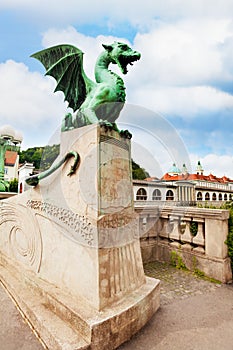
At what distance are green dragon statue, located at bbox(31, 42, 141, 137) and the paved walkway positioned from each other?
2659 millimetres

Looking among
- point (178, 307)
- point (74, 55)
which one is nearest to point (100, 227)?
point (178, 307)

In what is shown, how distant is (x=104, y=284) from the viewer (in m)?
2.58

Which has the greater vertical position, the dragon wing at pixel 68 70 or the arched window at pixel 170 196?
the dragon wing at pixel 68 70

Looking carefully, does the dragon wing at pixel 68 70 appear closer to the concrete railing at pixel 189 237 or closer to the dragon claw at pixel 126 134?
the dragon claw at pixel 126 134

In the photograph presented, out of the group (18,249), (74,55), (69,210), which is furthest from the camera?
(18,249)

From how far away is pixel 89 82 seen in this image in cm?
369

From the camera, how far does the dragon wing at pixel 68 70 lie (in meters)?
3.65

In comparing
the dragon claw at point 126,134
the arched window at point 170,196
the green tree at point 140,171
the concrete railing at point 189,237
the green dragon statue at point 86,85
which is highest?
the green dragon statue at point 86,85

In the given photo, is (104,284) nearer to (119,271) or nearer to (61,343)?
(119,271)

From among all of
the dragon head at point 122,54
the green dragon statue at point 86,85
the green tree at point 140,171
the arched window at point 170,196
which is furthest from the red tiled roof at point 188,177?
the dragon head at point 122,54

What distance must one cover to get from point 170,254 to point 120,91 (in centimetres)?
364

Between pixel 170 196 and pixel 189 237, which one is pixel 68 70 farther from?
pixel 170 196

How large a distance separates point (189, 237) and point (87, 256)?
2645 mm

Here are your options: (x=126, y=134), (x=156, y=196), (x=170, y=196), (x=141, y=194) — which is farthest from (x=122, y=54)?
(x=170, y=196)
